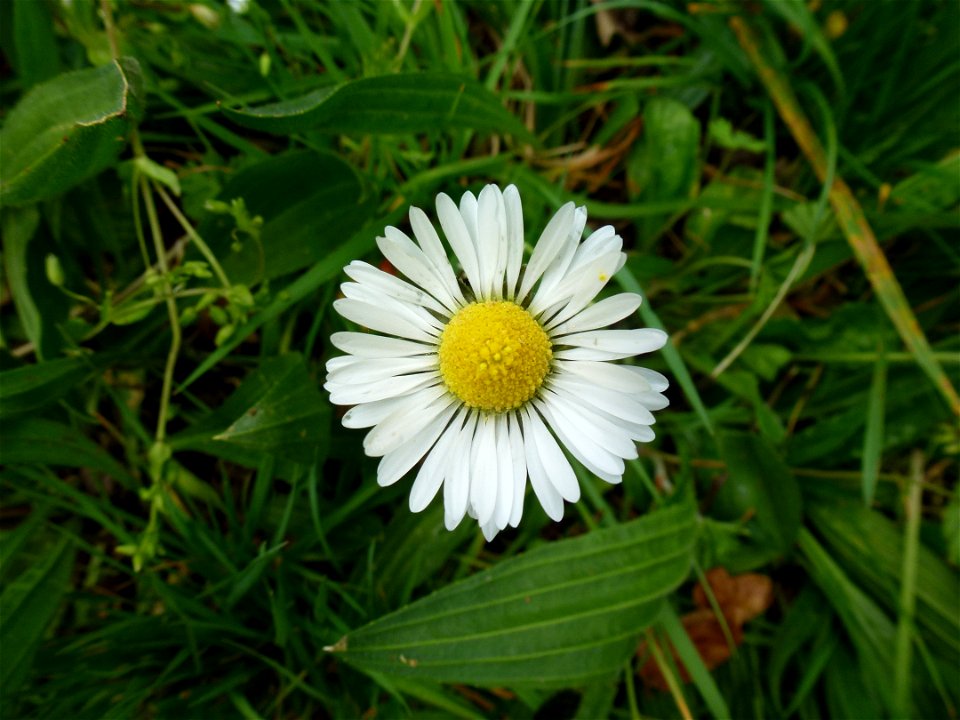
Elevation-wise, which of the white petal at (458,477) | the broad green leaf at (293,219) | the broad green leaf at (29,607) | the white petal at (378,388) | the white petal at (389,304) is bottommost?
the broad green leaf at (29,607)

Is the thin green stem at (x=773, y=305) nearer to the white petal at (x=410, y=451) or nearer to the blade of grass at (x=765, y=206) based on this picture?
the blade of grass at (x=765, y=206)

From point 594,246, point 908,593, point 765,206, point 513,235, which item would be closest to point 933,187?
point 765,206

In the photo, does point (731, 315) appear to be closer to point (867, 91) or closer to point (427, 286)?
point (867, 91)

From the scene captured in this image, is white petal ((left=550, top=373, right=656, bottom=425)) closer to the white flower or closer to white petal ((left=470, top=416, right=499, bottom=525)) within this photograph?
the white flower

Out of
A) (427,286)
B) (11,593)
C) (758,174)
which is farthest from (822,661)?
(11,593)

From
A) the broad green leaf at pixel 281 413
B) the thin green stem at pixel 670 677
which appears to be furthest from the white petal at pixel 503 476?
the thin green stem at pixel 670 677

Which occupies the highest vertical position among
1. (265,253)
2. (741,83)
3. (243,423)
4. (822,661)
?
(741,83)
